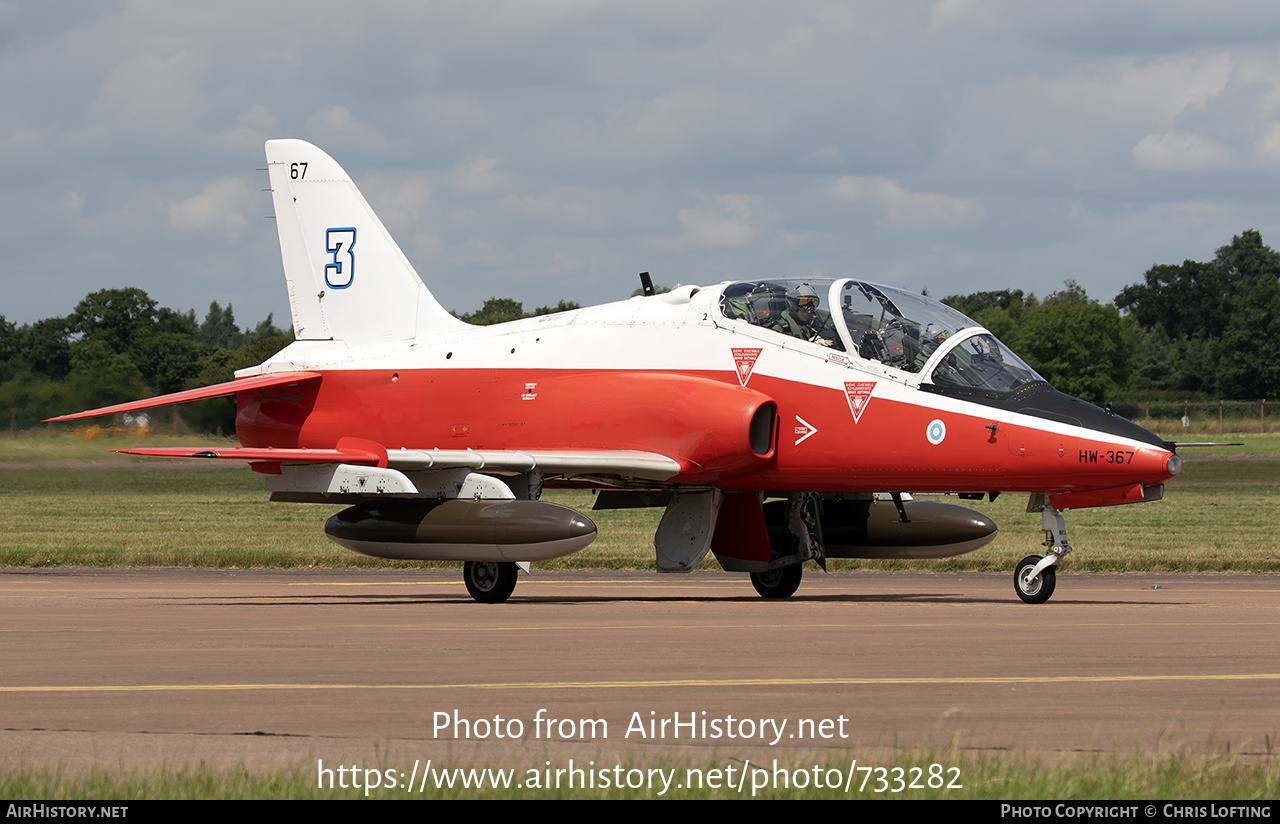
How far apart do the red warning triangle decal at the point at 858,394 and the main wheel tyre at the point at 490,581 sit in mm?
4584

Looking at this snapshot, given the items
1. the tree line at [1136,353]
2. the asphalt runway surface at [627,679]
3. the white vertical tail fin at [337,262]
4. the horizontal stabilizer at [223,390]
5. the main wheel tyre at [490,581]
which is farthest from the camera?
the tree line at [1136,353]

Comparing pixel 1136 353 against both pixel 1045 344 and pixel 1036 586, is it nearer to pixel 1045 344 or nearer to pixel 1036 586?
pixel 1045 344

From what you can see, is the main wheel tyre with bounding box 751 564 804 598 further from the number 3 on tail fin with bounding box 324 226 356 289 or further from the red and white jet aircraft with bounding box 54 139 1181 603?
the number 3 on tail fin with bounding box 324 226 356 289

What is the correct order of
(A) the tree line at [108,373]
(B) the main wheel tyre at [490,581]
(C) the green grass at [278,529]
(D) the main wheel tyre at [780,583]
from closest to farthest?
(B) the main wheel tyre at [490,581], (D) the main wheel tyre at [780,583], (C) the green grass at [278,529], (A) the tree line at [108,373]

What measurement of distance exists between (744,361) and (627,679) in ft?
27.7

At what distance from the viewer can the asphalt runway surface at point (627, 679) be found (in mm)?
7773

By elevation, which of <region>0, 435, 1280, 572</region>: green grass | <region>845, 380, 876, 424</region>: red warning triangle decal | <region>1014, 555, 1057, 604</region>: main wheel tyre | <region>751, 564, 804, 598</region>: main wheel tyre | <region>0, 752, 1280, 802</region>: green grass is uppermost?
<region>845, 380, 876, 424</region>: red warning triangle decal

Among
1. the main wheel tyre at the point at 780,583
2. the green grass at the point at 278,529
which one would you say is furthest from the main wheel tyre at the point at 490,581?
the green grass at the point at 278,529

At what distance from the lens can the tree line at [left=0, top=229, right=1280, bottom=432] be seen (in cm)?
3091

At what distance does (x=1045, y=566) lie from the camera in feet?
55.4

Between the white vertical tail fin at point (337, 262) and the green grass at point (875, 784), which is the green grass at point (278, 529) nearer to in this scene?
the white vertical tail fin at point (337, 262)

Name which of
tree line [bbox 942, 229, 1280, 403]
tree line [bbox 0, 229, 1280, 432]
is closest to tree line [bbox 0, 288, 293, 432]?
tree line [bbox 0, 229, 1280, 432]

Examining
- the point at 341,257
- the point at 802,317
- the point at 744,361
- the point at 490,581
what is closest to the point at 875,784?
the point at 802,317

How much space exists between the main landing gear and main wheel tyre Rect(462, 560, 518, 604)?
601cm
